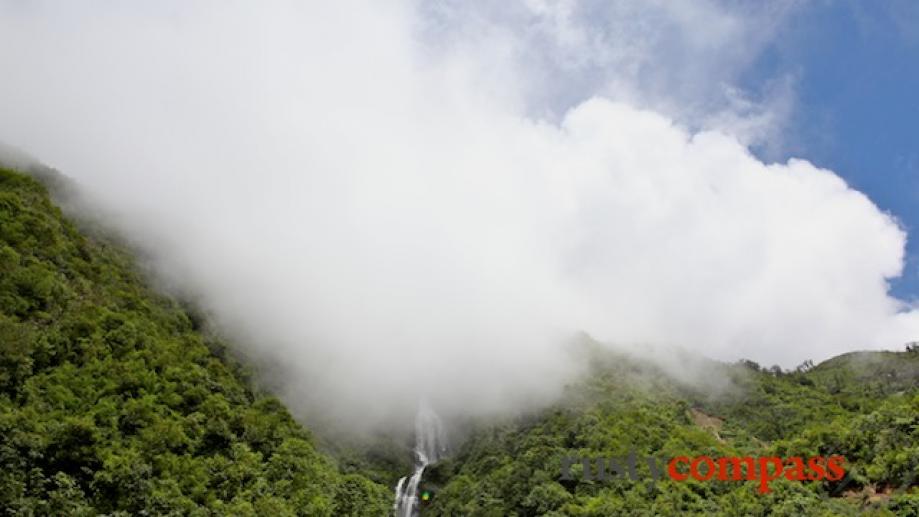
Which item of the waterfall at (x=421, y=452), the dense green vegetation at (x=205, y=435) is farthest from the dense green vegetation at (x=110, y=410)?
the waterfall at (x=421, y=452)

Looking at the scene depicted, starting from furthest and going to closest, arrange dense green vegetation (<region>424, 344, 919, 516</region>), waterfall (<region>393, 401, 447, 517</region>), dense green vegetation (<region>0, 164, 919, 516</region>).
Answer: waterfall (<region>393, 401, 447, 517</region>), dense green vegetation (<region>424, 344, 919, 516</region>), dense green vegetation (<region>0, 164, 919, 516</region>)

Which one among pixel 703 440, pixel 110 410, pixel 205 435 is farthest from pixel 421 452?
pixel 110 410

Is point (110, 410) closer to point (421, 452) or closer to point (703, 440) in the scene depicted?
point (703, 440)

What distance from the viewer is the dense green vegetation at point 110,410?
4347 cm

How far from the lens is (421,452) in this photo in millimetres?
129875

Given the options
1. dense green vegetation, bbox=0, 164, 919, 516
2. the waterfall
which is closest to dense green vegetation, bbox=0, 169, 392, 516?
dense green vegetation, bbox=0, 164, 919, 516

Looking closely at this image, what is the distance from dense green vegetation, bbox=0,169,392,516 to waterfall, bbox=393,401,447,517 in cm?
3439

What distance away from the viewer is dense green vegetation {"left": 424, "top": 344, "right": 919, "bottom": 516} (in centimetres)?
4703

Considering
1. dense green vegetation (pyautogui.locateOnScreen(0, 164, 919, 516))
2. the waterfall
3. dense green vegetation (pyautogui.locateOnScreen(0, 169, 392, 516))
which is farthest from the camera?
the waterfall

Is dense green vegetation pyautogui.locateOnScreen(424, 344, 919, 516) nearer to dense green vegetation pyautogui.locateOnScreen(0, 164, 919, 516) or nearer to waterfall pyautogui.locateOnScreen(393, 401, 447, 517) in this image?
dense green vegetation pyautogui.locateOnScreen(0, 164, 919, 516)

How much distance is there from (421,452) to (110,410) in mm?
87481

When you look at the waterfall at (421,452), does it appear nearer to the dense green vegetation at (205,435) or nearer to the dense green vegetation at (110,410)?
the dense green vegetation at (205,435)

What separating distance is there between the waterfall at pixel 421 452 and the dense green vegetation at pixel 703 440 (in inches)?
159

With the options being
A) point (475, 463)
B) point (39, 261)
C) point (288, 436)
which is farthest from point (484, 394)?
point (39, 261)
